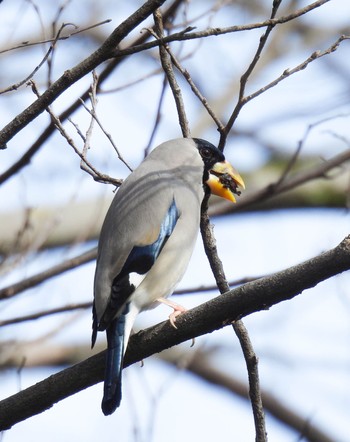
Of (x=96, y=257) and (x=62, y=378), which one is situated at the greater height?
(x=96, y=257)

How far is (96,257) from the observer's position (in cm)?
502

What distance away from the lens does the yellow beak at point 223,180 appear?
5609mm

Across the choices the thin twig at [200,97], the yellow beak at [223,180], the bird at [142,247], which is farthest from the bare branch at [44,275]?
the thin twig at [200,97]

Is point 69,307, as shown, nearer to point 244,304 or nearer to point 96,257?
A: point 96,257

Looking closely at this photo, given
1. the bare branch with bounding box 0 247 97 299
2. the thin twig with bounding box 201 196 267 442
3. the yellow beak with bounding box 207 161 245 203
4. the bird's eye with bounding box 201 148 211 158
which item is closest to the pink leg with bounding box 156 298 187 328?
the thin twig with bounding box 201 196 267 442

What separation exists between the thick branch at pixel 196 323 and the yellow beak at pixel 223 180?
62.8 inches

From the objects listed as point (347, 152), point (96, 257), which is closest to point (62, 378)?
point (96, 257)

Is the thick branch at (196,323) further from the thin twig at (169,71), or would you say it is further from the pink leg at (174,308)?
the thin twig at (169,71)

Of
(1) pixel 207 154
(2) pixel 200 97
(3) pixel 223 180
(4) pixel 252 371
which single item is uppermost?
(1) pixel 207 154

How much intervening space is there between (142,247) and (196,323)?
96 centimetres

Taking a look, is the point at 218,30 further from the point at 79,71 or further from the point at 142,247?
the point at 142,247

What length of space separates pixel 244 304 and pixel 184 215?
1404 mm

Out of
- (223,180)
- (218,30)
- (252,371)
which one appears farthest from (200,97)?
(223,180)

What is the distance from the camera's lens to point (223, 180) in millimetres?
5633
